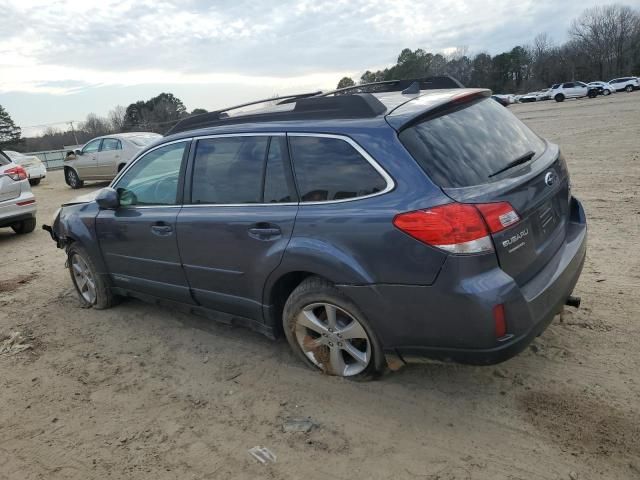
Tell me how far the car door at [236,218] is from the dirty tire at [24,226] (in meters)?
6.89

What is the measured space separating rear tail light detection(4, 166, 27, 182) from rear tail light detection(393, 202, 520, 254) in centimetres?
815

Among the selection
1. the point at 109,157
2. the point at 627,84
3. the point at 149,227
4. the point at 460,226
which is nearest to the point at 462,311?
the point at 460,226

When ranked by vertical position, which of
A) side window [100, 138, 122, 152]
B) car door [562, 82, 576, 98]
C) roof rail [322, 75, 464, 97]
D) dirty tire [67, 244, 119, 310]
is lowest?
car door [562, 82, 576, 98]

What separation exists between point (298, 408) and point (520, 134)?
2289 mm

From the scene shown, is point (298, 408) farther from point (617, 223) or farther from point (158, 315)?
point (617, 223)

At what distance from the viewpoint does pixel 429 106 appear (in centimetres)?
316

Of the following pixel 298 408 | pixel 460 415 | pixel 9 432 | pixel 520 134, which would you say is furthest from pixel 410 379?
pixel 9 432

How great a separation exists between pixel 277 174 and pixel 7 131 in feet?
260

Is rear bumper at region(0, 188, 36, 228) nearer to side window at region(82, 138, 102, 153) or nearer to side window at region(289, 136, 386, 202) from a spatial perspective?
side window at region(82, 138, 102, 153)

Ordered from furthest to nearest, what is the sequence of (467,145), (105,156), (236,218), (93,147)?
(93,147)
(105,156)
(236,218)
(467,145)

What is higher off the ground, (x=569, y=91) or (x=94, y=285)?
(x=94, y=285)

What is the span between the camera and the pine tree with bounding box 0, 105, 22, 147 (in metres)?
68.6

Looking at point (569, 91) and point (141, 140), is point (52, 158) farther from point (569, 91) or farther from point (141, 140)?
point (569, 91)

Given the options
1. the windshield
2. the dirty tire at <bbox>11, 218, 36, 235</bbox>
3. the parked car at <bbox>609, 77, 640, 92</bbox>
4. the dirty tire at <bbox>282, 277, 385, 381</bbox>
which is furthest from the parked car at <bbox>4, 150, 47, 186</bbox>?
the parked car at <bbox>609, 77, 640, 92</bbox>
